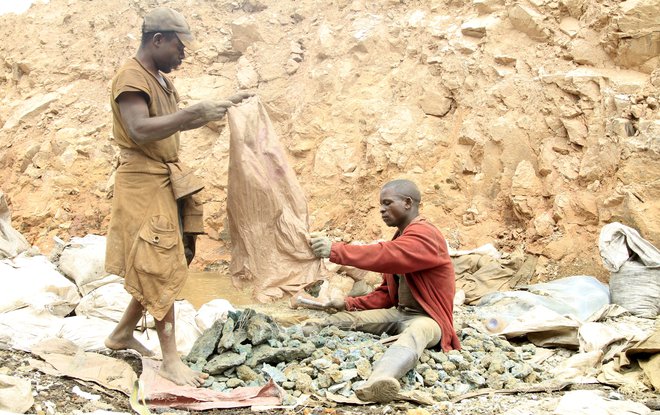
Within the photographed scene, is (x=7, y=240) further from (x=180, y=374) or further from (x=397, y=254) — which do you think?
(x=397, y=254)

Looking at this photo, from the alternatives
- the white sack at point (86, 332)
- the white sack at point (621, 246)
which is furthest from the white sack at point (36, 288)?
the white sack at point (621, 246)

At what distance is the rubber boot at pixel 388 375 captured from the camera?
2.98 m

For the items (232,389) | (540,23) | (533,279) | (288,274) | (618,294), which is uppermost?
(540,23)

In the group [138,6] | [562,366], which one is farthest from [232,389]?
[138,6]

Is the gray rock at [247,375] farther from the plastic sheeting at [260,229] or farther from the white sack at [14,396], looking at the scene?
the white sack at [14,396]

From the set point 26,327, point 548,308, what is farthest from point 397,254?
point 26,327

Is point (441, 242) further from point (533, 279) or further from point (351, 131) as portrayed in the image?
point (351, 131)

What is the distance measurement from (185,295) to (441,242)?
122 inches

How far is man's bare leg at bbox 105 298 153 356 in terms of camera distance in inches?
134

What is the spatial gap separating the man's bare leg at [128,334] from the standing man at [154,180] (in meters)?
0.28

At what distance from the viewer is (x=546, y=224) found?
20.6 feet

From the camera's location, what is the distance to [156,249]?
310 centimetres

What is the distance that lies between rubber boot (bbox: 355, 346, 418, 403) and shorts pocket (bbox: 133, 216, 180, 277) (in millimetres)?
1084

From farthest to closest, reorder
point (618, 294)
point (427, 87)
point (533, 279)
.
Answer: point (427, 87)
point (533, 279)
point (618, 294)
